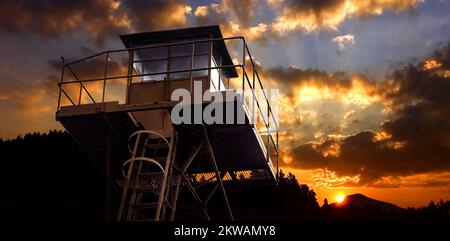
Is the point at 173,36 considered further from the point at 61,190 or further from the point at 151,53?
the point at 61,190

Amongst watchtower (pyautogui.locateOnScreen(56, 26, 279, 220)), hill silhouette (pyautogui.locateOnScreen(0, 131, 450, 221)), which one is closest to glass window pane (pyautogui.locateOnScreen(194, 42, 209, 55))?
watchtower (pyautogui.locateOnScreen(56, 26, 279, 220))

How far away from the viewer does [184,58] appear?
51.4 feet

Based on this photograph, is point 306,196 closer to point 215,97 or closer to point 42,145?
point 42,145

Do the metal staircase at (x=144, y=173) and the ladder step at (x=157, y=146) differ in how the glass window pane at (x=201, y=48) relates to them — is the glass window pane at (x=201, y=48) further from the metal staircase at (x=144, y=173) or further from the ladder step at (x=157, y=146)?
the ladder step at (x=157, y=146)

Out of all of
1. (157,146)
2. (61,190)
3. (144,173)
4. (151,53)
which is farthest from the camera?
(61,190)

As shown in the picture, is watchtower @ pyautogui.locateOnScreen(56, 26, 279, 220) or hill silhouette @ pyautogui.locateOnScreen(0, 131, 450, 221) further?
hill silhouette @ pyautogui.locateOnScreen(0, 131, 450, 221)

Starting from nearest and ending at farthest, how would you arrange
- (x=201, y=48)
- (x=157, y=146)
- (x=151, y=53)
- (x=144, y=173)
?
(x=144, y=173) → (x=157, y=146) → (x=201, y=48) → (x=151, y=53)

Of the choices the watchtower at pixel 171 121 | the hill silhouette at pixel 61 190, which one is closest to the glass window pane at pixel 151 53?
the watchtower at pixel 171 121

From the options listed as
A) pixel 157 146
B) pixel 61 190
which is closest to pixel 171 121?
pixel 157 146

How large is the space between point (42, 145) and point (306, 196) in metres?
20.4

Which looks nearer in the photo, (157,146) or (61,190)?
(157,146)

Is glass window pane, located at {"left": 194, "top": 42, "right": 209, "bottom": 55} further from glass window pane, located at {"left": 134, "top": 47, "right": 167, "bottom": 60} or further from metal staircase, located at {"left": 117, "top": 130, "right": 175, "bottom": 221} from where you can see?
metal staircase, located at {"left": 117, "top": 130, "right": 175, "bottom": 221}

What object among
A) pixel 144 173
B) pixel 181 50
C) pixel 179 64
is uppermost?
pixel 181 50
